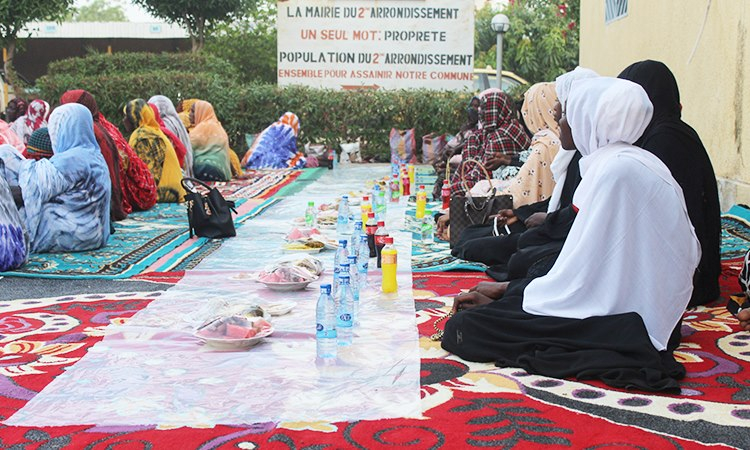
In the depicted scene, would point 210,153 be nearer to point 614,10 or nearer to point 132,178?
point 132,178

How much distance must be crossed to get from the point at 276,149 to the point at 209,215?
672 centimetres

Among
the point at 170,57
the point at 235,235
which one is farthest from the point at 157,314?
the point at 170,57

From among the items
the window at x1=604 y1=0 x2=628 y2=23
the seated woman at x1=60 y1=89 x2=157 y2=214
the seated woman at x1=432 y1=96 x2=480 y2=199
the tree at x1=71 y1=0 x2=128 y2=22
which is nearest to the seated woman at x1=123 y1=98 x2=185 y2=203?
the seated woman at x1=60 y1=89 x2=157 y2=214

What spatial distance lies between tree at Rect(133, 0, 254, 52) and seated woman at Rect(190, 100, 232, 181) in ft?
26.2

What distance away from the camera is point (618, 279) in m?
3.38

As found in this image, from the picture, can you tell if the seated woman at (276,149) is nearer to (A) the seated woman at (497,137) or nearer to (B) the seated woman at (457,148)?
(B) the seated woman at (457,148)

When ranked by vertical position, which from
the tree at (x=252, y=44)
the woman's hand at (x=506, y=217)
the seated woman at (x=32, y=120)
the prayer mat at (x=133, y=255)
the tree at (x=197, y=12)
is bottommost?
the prayer mat at (x=133, y=255)

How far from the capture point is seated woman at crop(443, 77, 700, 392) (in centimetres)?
333

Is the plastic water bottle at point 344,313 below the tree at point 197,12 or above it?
below

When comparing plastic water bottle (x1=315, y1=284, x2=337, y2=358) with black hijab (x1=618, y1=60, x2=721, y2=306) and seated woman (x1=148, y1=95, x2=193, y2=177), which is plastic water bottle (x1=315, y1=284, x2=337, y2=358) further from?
seated woman (x1=148, y1=95, x2=193, y2=177)

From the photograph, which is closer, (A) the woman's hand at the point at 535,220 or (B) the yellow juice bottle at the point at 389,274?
(B) the yellow juice bottle at the point at 389,274

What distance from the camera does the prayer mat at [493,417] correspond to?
2812 mm

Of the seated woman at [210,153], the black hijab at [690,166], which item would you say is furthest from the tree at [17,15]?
the black hijab at [690,166]

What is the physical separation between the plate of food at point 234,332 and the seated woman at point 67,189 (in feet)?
9.00
